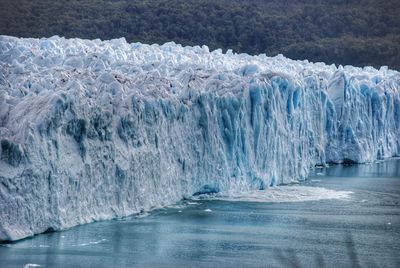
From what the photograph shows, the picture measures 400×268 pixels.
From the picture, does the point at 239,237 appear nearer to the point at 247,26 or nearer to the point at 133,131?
the point at 133,131

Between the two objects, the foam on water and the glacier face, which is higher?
the glacier face

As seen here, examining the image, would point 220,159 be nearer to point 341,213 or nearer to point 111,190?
point 341,213

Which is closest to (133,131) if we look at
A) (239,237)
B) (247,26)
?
(239,237)

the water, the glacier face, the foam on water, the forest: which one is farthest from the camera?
the forest

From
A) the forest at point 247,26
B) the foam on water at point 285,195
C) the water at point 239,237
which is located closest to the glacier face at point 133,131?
the foam on water at point 285,195

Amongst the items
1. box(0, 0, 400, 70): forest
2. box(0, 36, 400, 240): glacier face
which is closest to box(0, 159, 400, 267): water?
box(0, 36, 400, 240): glacier face

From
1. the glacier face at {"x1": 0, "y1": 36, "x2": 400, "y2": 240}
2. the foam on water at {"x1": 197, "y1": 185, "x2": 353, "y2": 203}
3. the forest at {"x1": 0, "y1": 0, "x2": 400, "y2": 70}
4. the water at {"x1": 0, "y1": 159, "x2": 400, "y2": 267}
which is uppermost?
the forest at {"x1": 0, "y1": 0, "x2": 400, "y2": 70}

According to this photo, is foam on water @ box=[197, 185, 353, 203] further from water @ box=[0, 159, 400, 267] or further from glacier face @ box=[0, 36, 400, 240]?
glacier face @ box=[0, 36, 400, 240]

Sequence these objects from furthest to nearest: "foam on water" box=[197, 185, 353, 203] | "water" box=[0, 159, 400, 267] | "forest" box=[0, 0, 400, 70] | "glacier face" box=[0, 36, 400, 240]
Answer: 1. "forest" box=[0, 0, 400, 70]
2. "foam on water" box=[197, 185, 353, 203]
3. "glacier face" box=[0, 36, 400, 240]
4. "water" box=[0, 159, 400, 267]
